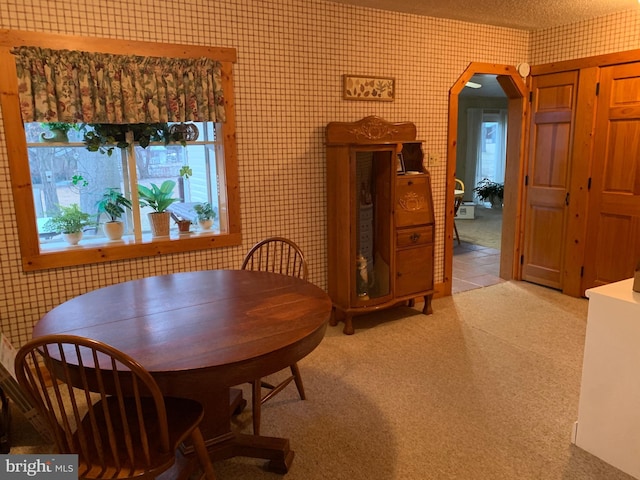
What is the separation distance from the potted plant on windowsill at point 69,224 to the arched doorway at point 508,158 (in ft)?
9.75

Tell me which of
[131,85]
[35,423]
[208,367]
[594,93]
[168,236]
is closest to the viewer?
[208,367]

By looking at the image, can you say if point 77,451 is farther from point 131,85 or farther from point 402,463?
point 131,85

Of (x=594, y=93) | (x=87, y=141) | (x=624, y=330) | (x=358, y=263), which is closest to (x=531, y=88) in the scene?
(x=594, y=93)

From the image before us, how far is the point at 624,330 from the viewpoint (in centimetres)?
208

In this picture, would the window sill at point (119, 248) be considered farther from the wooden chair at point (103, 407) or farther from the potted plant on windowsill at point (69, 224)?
the wooden chair at point (103, 407)

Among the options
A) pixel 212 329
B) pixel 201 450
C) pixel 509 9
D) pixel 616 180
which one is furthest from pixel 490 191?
pixel 201 450

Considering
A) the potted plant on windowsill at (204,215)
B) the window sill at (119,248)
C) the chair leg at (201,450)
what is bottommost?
the chair leg at (201,450)

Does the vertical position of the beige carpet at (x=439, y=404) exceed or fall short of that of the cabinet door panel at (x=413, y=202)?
it falls short

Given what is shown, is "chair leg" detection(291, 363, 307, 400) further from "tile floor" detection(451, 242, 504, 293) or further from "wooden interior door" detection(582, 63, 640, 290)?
"wooden interior door" detection(582, 63, 640, 290)

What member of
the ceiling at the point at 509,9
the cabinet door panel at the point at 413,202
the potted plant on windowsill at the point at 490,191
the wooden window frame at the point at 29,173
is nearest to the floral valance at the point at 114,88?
the wooden window frame at the point at 29,173

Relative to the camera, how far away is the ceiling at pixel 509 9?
142 inches

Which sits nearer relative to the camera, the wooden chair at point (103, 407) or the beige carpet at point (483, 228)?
the wooden chair at point (103, 407)

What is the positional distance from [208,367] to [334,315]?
232 cm

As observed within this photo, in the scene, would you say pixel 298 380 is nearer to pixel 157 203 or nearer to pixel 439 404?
pixel 439 404
